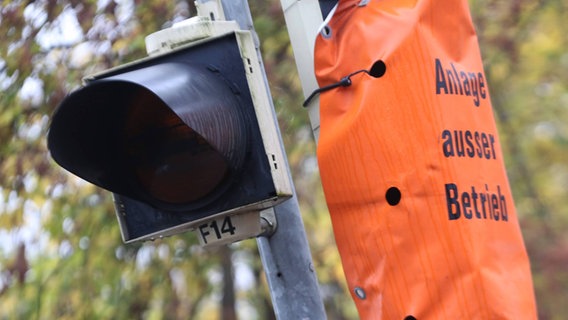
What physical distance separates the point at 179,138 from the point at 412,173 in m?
0.69

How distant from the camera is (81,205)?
7.08 metres

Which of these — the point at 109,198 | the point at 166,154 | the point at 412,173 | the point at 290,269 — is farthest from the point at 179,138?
the point at 109,198

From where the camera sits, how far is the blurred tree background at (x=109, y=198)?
655cm

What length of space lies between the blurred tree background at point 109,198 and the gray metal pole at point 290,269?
2976 millimetres

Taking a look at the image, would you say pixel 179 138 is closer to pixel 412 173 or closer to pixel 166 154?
pixel 166 154

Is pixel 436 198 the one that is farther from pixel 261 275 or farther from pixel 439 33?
pixel 261 275

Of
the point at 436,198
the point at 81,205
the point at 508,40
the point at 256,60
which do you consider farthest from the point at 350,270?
the point at 508,40

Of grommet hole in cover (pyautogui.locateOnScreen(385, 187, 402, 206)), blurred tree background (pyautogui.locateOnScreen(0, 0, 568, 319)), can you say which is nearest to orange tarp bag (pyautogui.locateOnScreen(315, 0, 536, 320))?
grommet hole in cover (pyautogui.locateOnScreen(385, 187, 402, 206))

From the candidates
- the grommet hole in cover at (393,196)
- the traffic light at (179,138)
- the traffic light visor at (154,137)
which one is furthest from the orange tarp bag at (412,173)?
the traffic light visor at (154,137)

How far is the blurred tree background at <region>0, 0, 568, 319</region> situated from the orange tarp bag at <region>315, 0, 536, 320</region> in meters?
3.24

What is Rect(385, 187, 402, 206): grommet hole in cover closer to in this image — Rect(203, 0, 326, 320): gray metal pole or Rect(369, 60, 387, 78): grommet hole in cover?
Rect(369, 60, 387, 78): grommet hole in cover

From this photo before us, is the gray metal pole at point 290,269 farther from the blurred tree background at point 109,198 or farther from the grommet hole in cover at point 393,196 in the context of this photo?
the blurred tree background at point 109,198

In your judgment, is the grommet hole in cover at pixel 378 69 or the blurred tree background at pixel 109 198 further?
the blurred tree background at pixel 109 198

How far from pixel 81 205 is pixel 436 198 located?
4191 millimetres
